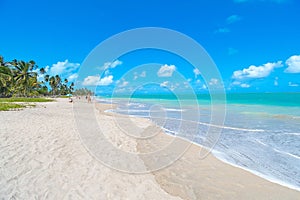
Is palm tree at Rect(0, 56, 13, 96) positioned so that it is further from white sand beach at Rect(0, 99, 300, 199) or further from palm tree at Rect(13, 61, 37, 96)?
white sand beach at Rect(0, 99, 300, 199)

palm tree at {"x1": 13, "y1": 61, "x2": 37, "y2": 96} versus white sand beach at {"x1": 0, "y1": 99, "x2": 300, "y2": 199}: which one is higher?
palm tree at {"x1": 13, "y1": 61, "x2": 37, "y2": 96}

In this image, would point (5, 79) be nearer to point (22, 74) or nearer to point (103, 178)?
point (22, 74)

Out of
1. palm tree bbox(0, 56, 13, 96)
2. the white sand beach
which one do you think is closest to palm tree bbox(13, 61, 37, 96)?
palm tree bbox(0, 56, 13, 96)

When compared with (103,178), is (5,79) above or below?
above

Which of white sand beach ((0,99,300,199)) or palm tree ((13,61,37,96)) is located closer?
white sand beach ((0,99,300,199))

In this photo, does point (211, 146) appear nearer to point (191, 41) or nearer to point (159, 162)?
point (159, 162)

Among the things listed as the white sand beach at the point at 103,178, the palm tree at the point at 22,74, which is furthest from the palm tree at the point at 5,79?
the white sand beach at the point at 103,178

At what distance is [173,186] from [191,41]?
6.54 meters

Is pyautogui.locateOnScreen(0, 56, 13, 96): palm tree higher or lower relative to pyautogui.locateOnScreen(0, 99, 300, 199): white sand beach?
higher

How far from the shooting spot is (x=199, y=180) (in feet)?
15.6

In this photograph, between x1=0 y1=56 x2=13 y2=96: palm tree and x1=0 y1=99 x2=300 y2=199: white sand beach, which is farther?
x1=0 y1=56 x2=13 y2=96: palm tree

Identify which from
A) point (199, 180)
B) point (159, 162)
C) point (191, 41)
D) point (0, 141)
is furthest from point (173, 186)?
point (191, 41)

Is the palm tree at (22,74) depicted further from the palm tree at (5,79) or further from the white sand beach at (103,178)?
the white sand beach at (103,178)

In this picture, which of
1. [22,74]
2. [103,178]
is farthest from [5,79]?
[103,178]
